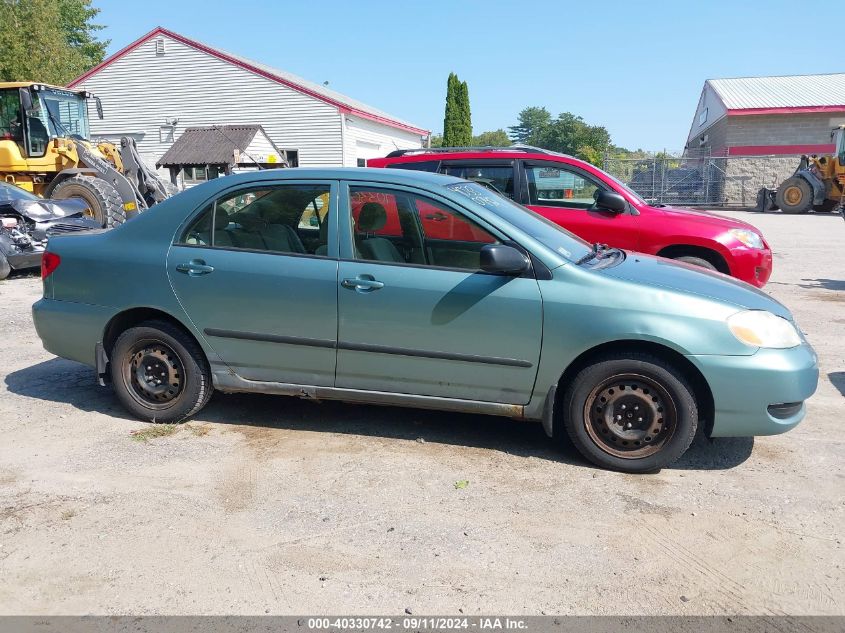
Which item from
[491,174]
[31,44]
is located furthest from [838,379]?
[31,44]

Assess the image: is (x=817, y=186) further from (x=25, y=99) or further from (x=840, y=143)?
(x=25, y=99)

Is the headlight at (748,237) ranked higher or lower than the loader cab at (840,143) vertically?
lower

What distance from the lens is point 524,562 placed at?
10.1 ft

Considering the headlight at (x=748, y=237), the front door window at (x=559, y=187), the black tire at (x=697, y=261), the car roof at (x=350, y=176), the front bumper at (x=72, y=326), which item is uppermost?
the front door window at (x=559, y=187)

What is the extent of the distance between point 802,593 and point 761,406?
1160 mm

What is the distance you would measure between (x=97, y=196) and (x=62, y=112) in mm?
3612

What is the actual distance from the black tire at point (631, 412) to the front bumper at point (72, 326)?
10.1 ft

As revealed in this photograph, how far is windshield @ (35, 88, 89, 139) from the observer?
15180 mm

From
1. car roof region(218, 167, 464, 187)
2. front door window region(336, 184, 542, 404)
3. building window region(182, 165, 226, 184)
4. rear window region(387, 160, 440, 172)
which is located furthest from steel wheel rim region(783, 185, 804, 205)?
front door window region(336, 184, 542, 404)

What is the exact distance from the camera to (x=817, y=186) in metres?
26.0

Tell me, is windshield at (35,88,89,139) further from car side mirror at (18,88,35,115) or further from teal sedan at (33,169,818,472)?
teal sedan at (33,169,818,472)

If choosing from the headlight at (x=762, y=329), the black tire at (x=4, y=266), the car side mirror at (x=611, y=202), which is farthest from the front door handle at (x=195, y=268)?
the black tire at (x=4, y=266)

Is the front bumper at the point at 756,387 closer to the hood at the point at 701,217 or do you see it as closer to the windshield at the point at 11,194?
the hood at the point at 701,217

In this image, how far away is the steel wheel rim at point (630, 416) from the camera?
387 centimetres
